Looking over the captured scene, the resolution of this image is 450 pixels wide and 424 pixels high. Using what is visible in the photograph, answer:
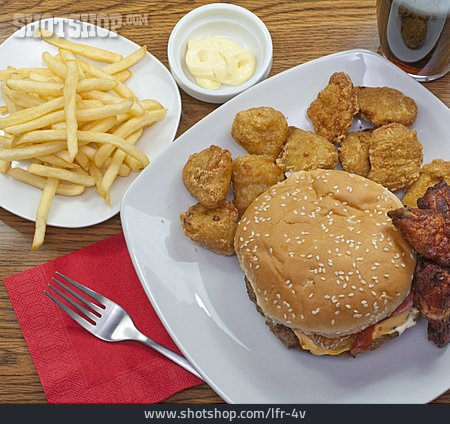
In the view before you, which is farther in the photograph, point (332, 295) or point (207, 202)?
point (207, 202)

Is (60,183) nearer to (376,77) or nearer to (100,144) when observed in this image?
(100,144)

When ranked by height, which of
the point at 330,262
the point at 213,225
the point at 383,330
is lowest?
the point at 383,330

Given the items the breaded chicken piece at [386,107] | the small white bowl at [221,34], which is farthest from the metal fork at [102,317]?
the breaded chicken piece at [386,107]

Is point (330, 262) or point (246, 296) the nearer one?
point (330, 262)

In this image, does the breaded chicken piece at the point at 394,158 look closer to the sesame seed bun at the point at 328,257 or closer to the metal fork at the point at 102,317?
the sesame seed bun at the point at 328,257

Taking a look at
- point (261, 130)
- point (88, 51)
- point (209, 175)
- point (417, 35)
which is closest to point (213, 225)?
point (209, 175)

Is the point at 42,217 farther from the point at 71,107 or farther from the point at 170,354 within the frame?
the point at 170,354
